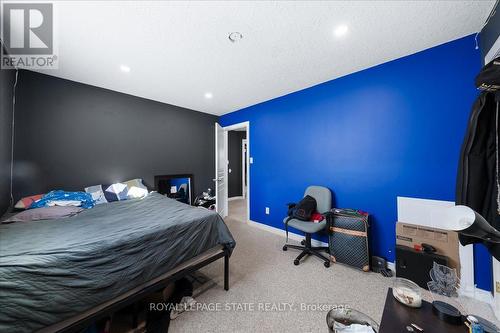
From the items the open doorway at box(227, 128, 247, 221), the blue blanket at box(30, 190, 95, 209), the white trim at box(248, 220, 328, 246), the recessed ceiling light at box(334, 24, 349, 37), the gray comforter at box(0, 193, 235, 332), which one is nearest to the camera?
the gray comforter at box(0, 193, 235, 332)

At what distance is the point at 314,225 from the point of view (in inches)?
94.1

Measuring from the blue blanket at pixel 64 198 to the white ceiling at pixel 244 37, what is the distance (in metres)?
1.65

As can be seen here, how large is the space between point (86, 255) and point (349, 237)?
2596 mm

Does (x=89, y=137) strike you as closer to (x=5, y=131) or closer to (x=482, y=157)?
(x=5, y=131)

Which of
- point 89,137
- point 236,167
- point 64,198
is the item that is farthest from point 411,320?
point 236,167

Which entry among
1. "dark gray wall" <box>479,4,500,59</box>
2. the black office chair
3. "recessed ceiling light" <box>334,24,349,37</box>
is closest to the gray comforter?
the black office chair

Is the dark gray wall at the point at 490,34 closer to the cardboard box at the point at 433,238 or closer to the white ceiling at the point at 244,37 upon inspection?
the white ceiling at the point at 244,37

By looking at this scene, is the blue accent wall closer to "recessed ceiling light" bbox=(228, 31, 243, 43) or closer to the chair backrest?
the chair backrest

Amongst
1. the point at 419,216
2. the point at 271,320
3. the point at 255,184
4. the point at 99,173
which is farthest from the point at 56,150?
the point at 419,216

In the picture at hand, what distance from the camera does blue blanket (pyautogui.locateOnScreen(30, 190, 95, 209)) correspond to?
215cm

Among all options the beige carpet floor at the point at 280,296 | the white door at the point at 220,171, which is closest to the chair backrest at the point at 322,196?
the beige carpet floor at the point at 280,296

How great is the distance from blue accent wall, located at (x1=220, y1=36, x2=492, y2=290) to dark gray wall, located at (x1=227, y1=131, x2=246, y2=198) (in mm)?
2886

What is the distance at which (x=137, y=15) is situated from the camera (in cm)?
152

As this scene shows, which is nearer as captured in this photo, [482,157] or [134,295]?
[482,157]
